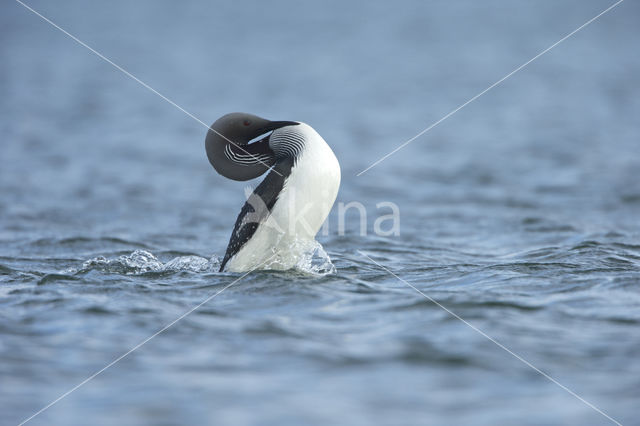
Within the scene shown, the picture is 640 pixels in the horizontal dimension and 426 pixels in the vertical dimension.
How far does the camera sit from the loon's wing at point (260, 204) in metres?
6.49

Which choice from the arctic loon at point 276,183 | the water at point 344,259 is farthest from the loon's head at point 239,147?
the water at point 344,259

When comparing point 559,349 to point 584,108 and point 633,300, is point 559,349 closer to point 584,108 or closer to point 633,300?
point 633,300

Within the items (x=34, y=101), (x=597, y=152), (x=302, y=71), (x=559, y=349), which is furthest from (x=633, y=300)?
(x=302, y=71)

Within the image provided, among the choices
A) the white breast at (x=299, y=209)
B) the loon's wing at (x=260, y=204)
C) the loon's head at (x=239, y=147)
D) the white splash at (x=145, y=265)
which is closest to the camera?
the white breast at (x=299, y=209)

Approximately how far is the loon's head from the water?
943 millimetres

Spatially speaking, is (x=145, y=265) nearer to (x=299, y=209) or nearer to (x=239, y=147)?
(x=239, y=147)

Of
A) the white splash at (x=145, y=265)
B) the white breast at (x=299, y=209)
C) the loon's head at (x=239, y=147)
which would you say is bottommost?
the white splash at (x=145, y=265)

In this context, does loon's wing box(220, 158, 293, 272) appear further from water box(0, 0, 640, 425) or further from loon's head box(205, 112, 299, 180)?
A: water box(0, 0, 640, 425)

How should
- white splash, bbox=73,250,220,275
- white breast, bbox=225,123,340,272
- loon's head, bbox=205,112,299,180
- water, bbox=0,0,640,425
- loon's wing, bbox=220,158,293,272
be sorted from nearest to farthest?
water, bbox=0,0,640,425 → white breast, bbox=225,123,340,272 → loon's wing, bbox=220,158,293,272 → loon's head, bbox=205,112,299,180 → white splash, bbox=73,250,220,275

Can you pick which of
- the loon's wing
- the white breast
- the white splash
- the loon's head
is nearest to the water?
the white splash

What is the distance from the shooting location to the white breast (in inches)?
251

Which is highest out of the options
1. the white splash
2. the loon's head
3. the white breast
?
the loon's head

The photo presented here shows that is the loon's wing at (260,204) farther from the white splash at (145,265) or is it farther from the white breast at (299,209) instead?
the white splash at (145,265)

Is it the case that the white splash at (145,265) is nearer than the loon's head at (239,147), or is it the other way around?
the loon's head at (239,147)
